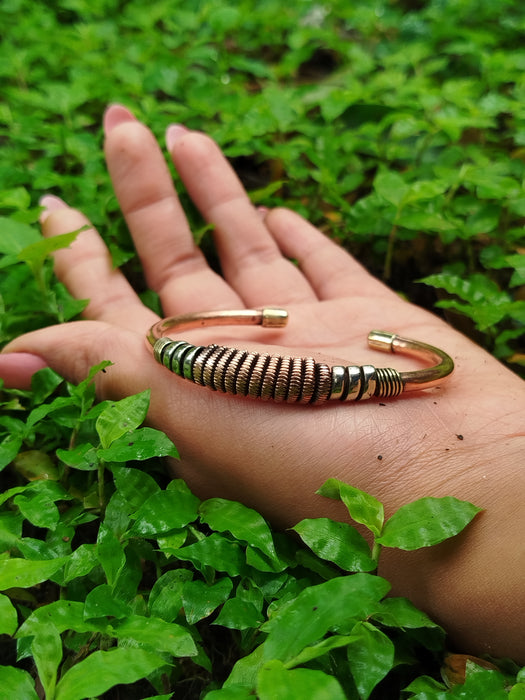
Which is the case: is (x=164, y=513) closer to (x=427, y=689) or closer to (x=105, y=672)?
(x=105, y=672)

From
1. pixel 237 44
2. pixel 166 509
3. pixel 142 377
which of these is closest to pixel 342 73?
pixel 237 44

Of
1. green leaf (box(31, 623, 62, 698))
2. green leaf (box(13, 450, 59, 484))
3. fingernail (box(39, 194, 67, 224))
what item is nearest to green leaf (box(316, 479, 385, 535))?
green leaf (box(31, 623, 62, 698))

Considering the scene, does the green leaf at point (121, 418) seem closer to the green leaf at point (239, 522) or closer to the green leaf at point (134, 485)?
the green leaf at point (134, 485)

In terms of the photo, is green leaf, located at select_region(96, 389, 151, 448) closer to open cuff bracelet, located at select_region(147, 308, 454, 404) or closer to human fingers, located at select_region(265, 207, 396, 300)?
open cuff bracelet, located at select_region(147, 308, 454, 404)

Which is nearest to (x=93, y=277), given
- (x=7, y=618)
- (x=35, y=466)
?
(x=35, y=466)

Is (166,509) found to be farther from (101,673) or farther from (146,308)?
(146,308)
